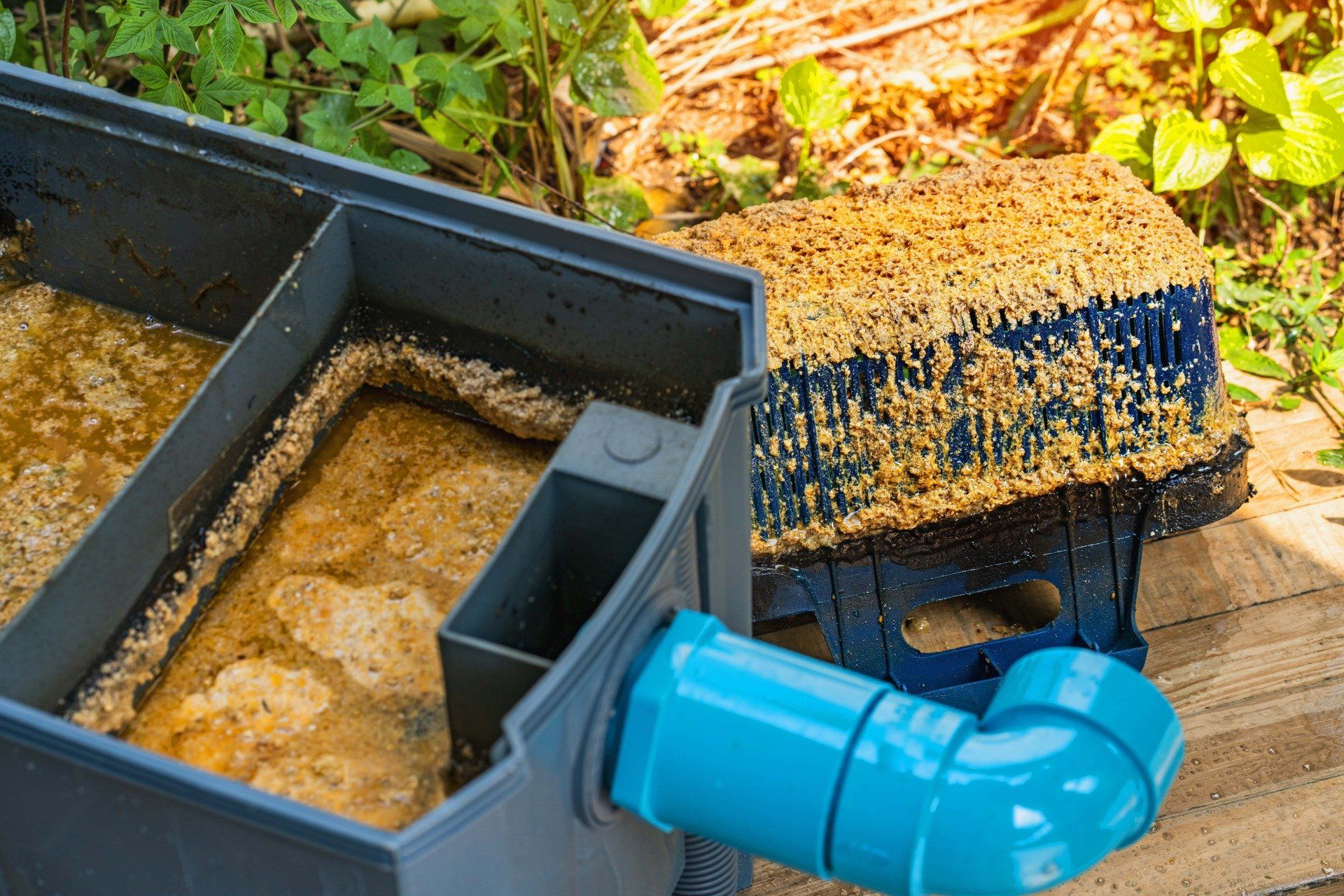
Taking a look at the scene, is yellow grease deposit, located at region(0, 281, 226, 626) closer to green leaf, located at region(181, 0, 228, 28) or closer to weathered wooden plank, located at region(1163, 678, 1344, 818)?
green leaf, located at region(181, 0, 228, 28)

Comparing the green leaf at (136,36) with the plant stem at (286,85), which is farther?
the plant stem at (286,85)

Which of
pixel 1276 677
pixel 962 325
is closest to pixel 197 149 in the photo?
pixel 962 325

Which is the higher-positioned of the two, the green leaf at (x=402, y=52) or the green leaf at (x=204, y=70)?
the green leaf at (x=204, y=70)

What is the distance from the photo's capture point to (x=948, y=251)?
1419 mm

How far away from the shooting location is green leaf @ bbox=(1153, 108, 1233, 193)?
1.78 m

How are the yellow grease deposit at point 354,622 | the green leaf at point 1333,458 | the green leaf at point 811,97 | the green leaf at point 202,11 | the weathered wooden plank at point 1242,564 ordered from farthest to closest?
the green leaf at point 811,97 → the green leaf at point 1333,458 → the weathered wooden plank at point 1242,564 → the green leaf at point 202,11 → the yellow grease deposit at point 354,622

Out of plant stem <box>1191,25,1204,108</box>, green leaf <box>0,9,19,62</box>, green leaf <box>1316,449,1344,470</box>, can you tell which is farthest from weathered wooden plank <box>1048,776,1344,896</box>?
green leaf <box>0,9,19,62</box>

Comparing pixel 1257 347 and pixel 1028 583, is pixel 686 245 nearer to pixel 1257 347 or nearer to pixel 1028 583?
pixel 1028 583

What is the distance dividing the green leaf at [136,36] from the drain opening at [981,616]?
1065mm

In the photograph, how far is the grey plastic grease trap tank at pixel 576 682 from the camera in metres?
0.70

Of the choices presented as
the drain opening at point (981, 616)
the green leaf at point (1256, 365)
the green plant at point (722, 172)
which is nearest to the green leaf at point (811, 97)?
the green plant at point (722, 172)

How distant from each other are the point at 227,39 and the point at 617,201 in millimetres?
856

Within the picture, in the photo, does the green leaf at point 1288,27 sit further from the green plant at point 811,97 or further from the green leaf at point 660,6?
the green leaf at point 660,6

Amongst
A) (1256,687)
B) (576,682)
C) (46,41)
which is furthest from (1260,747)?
(46,41)
